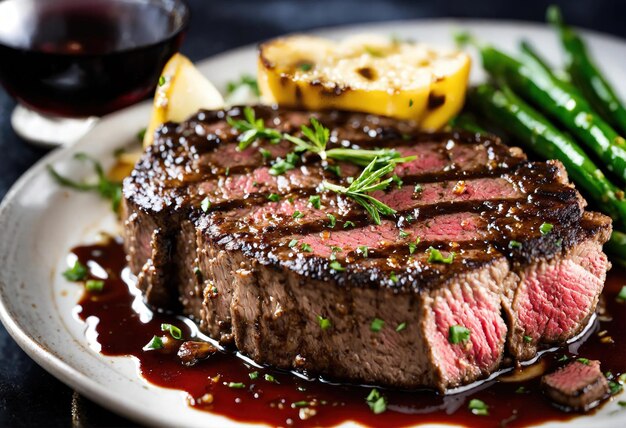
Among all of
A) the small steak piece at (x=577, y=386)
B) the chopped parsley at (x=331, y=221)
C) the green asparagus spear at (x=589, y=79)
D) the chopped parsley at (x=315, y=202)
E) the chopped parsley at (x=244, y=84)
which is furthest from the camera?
the chopped parsley at (x=244, y=84)

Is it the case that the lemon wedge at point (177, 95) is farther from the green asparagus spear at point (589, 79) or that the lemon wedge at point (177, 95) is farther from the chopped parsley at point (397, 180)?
the green asparagus spear at point (589, 79)

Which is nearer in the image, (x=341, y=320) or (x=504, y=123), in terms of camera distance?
(x=341, y=320)

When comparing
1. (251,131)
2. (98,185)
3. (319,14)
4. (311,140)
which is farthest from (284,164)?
(319,14)

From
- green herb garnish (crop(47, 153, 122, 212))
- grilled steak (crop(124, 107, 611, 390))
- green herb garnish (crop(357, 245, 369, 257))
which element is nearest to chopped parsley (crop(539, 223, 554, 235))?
grilled steak (crop(124, 107, 611, 390))

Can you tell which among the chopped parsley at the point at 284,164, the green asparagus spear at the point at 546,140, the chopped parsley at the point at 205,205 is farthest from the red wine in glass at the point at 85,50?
the green asparagus spear at the point at 546,140

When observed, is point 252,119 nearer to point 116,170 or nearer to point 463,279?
point 116,170

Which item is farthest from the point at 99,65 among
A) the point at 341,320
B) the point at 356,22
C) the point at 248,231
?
the point at 356,22
